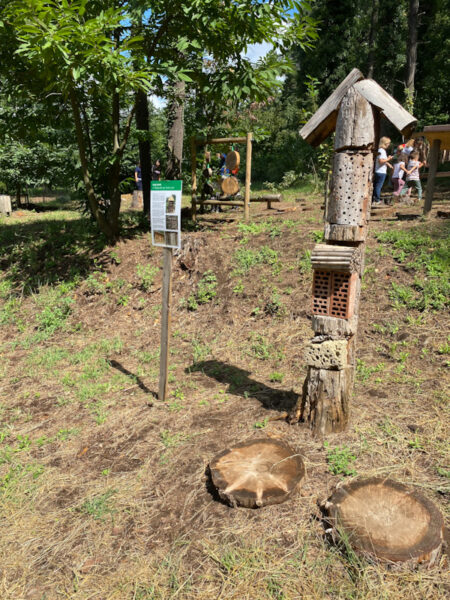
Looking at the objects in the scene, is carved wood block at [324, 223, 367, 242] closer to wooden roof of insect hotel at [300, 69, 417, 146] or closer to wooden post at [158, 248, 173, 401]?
wooden roof of insect hotel at [300, 69, 417, 146]

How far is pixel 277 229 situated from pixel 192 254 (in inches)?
64.9

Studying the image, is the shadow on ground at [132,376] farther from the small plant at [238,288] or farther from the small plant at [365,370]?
the small plant at [365,370]

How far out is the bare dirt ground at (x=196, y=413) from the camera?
247 cm

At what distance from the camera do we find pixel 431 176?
293 inches

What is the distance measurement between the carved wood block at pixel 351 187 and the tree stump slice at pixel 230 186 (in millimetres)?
6254

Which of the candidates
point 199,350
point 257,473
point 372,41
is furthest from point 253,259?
point 372,41

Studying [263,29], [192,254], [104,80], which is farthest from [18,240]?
[263,29]


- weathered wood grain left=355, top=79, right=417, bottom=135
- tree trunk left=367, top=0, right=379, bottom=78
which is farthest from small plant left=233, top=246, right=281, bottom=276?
tree trunk left=367, top=0, right=379, bottom=78

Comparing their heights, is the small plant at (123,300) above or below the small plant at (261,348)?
above

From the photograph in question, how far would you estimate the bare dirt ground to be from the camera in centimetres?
247

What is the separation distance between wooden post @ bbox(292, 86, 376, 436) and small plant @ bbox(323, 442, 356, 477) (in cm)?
24

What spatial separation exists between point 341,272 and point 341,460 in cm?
142

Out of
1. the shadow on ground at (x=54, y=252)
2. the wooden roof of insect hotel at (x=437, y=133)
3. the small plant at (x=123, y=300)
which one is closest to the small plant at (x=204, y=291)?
the small plant at (x=123, y=300)

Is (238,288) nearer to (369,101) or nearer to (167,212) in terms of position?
(167,212)
